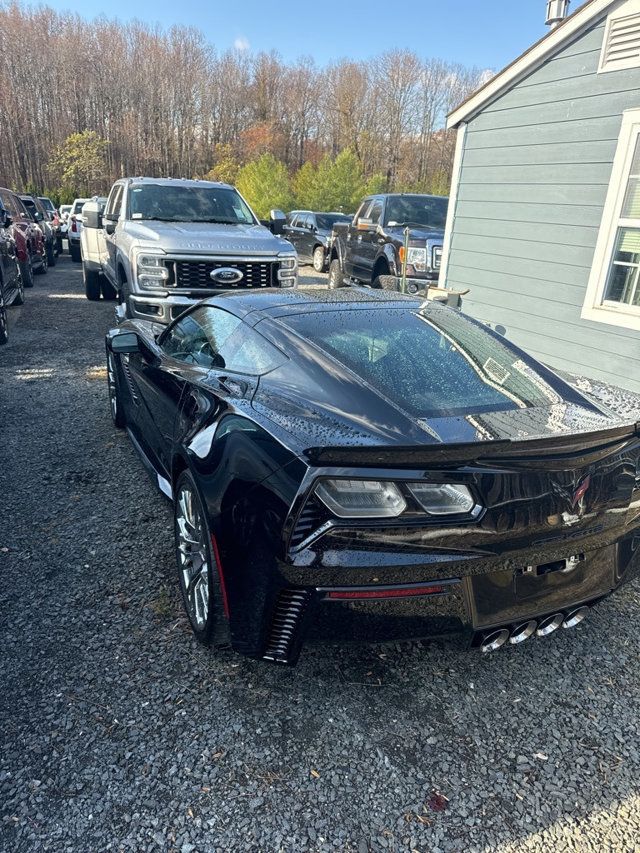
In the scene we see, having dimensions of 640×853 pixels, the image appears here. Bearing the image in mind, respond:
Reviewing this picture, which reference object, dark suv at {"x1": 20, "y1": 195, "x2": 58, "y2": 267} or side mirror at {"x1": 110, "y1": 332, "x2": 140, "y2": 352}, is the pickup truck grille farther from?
dark suv at {"x1": 20, "y1": 195, "x2": 58, "y2": 267}

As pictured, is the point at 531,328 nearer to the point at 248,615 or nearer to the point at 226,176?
the point at 248,615

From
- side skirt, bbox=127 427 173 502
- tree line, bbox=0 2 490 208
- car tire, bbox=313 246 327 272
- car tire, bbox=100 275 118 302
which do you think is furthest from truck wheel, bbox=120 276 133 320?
tree line, bbox=0 2 490 208

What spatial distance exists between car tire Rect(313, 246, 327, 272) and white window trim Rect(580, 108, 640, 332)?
38.4ft

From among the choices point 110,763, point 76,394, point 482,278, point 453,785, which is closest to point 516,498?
point 453,785

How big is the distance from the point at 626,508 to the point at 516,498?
23.0 inches

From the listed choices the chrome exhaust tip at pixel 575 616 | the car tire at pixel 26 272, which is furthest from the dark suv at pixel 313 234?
the chrome exhaust tip at pixel 575 616

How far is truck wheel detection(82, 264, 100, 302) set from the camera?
38.1ft

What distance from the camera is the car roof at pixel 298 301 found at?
303 cm

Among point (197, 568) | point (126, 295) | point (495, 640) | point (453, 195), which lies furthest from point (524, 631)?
point (453, 195)

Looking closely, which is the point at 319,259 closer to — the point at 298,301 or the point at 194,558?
the point at 298,301

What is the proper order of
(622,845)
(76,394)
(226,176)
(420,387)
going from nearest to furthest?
(622,845) → (420,387) → (76,394) → (226,176)

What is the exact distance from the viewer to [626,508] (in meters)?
2.27

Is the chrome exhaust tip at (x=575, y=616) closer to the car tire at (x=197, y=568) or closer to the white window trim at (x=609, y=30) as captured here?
the car tire at (x=197, y=568)

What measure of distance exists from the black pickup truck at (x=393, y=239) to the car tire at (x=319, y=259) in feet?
13.8
